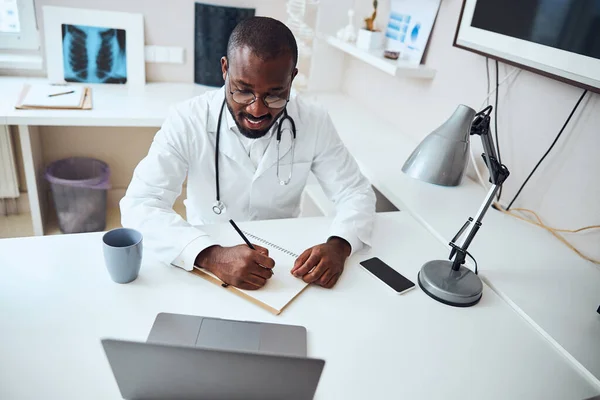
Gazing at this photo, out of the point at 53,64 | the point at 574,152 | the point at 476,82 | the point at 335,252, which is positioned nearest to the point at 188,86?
the point at 53,64

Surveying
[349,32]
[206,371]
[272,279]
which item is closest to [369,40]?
[349,32]

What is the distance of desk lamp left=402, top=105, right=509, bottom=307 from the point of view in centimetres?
104

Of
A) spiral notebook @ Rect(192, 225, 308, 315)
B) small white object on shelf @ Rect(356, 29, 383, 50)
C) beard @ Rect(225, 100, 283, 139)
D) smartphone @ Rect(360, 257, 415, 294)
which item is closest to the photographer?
spiral notebook @ Rect(192, 225, 308, 315)

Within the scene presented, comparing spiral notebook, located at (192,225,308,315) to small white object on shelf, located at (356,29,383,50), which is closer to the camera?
spiral notebook, located at (192,225,308,315)

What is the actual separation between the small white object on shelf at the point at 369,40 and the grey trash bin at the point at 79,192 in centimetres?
148

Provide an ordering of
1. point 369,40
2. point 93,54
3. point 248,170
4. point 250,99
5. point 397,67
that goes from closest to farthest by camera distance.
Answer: point 250,99 < point 248,170 < point 397,67 < point 369,40 < point 93,54

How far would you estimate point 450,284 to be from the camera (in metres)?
1.08

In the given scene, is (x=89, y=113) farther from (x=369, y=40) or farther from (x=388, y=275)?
(x=388, y=275)

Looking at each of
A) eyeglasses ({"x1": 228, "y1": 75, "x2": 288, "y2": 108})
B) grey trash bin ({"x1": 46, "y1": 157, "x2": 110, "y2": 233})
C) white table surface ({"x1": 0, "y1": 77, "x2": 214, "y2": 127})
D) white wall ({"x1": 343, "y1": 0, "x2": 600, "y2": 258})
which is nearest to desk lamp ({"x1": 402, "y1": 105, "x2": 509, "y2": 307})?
white wall ({"x1": 343, "y1": 0, "x2": 600, "y2": 258})

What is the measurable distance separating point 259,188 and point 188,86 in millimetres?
1292

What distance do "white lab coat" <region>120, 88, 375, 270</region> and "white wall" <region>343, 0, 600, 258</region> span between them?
0.61m

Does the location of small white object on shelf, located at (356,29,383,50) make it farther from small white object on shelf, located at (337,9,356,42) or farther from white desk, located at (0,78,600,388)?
white desk, located at (0,78,600,388)

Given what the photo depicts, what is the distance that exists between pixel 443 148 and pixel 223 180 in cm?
67

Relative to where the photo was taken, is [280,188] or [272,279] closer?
[272,279]
